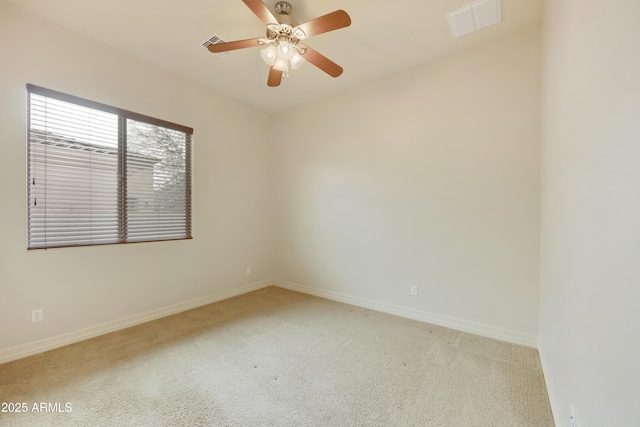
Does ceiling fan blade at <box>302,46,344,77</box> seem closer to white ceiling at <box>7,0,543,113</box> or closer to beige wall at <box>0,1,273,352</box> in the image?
white ceiling at <box>7,0,543,113</box>

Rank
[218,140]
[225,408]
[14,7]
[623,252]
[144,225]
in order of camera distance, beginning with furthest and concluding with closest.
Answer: [218,140] → [144,225] → [14,7] → [225,408] → [623,252]

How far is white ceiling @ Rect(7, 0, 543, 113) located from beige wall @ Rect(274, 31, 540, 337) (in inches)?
10.9

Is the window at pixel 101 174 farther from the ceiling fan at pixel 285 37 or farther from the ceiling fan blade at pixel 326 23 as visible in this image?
the ceiling fan blade at pixel 326 23

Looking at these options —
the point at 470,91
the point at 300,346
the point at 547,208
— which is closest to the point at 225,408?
the point at 300,346

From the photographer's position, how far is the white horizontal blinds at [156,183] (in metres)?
2.85

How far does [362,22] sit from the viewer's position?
228 centimetres

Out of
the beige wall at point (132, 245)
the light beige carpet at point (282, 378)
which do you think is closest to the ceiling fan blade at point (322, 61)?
the beige wall at point (132, 245)

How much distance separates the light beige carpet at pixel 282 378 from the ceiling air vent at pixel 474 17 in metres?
2.90

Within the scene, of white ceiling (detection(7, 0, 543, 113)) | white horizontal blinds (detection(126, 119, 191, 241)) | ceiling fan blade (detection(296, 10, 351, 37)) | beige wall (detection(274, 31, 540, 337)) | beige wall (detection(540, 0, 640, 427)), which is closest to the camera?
beige wall (detection(540, 0, 640, 427))

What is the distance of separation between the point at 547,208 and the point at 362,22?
2.16 m

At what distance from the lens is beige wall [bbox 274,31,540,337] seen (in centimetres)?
243

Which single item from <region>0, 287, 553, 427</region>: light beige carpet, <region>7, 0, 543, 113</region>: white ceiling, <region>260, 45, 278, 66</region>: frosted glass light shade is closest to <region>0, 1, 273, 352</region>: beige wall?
<region>7, 0, 543, 113</region>: white ceiling

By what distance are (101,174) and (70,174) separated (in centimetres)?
23

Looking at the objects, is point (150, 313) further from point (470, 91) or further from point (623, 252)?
point (470, 91)
